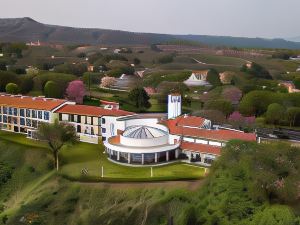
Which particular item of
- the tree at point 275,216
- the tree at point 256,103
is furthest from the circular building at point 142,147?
the tree at point 256,103

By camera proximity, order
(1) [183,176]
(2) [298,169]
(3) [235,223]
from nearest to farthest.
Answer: (3) [235,223] < (2) [298,169] < (1) [183,176]

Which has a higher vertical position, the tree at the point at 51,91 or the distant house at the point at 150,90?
the tree at the point at 51,91

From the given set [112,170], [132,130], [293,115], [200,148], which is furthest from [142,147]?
[293,115]

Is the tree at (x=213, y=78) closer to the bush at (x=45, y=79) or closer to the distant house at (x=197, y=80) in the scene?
the distant house at (x=197, y=80)

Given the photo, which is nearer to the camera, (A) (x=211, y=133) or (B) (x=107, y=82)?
(A) (x=211, y=133)

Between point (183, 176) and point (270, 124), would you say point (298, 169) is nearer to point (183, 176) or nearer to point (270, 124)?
point (183, 176)

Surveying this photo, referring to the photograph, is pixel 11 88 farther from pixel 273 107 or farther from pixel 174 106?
pixel 273 107

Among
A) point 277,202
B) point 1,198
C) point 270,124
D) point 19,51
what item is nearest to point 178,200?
point 277,202
